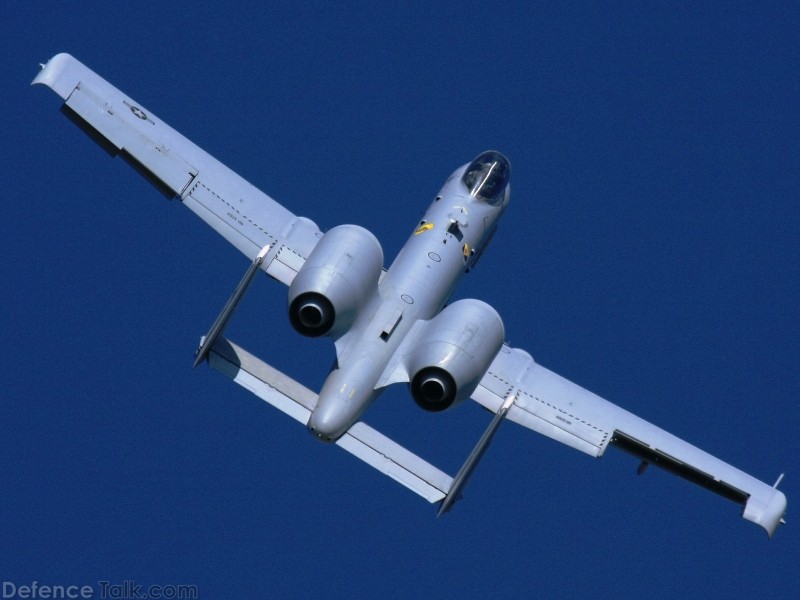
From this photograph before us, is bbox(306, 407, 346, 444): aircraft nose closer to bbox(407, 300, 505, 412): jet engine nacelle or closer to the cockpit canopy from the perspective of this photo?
bbox(407, 300, 505, 412): jet engine nacelle

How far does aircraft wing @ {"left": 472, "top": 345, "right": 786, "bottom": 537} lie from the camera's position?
177 ft

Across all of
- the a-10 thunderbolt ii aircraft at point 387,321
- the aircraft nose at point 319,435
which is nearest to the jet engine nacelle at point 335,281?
the a-10 thunderbolt ii aircraft at point 387,321

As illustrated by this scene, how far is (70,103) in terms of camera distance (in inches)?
2238

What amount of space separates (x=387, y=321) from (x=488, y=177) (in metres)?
6.39

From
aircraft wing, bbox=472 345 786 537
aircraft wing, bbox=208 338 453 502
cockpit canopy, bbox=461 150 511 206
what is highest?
cockpit canopy, bbox=461 150 511 206

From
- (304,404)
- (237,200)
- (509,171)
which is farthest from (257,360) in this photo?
(509,171)

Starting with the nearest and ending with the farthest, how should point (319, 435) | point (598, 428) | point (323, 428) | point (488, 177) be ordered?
point (323, 428) < point (319, 435) < point (598, 428) < point (488, 177)

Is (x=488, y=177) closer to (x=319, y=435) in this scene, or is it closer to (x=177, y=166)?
(x=177, y=166)

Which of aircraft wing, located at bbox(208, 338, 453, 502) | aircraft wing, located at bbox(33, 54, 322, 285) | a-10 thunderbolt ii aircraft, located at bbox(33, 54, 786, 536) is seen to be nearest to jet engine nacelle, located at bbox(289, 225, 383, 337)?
a-10 thunderbolt ii aircraft, located at bbox(33, 54, 786, 536)

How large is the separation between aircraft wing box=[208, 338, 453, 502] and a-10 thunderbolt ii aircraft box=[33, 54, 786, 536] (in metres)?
0.03

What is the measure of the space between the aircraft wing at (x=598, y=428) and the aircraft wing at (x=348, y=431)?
2802mm

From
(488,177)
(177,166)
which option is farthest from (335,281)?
(488,177)

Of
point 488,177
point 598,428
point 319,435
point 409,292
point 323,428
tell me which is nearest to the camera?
point 323,428

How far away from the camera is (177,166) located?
56.8 meters
